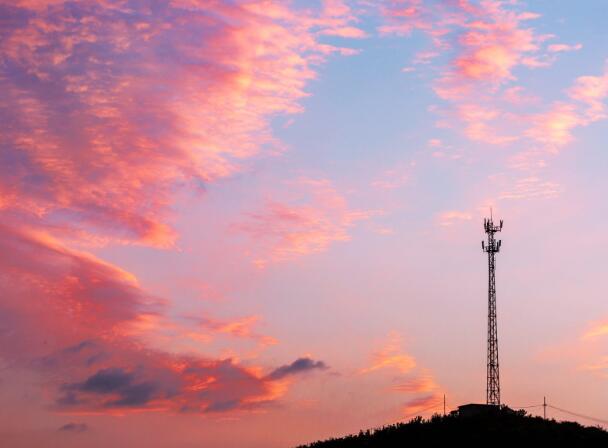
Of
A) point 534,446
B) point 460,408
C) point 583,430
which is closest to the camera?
point 534,446

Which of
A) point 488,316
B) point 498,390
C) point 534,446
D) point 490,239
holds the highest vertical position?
point 490,239

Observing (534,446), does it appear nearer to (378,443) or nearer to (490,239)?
(378,443)

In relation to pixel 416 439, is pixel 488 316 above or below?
above

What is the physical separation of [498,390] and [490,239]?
622 inches

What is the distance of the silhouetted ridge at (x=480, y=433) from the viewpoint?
7956 centimetres

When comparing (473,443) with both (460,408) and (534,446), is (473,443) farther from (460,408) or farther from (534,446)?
(460,408)

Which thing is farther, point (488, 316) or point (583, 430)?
point (488, 316)

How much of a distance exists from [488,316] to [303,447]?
921 inches

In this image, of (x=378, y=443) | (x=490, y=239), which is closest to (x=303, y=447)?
(x=378, y=443)

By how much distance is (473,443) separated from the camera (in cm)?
7969

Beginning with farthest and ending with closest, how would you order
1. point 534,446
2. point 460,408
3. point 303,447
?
1. point 303,447
2. point 460,408
3. point 534,446

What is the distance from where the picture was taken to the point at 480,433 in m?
82.3

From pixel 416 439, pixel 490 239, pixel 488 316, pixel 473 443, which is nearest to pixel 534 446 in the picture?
pixel 473 443

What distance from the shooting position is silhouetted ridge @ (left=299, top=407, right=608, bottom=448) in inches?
3132
